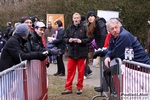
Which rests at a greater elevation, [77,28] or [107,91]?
[77,28]

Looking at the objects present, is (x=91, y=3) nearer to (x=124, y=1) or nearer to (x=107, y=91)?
(x=124, y=1)

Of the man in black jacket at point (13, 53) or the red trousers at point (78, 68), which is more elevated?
the man in black jacket at point (13, 53)

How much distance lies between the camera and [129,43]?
561 cm

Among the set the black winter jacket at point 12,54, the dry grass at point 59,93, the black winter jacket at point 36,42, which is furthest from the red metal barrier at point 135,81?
the dry grass at point 59,93

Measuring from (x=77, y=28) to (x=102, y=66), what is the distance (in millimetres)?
1574

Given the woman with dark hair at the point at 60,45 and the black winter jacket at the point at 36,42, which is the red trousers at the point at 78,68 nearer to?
the black winter jacket at the point at 36,42

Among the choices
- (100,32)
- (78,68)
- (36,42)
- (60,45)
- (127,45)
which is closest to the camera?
(127,45)

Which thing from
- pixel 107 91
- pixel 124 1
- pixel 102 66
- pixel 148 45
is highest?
pixel 124 1

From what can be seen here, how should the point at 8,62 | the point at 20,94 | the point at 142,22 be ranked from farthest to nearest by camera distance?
1. the point at 142,22
2. the point at 8,62
3. the point at 20,94

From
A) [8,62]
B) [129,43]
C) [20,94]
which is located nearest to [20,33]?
[8,62]

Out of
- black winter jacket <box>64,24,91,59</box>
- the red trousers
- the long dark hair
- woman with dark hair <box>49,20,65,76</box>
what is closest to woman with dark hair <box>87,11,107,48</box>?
the long dark hair

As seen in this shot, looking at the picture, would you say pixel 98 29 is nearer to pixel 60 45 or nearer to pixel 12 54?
pixel 60 45

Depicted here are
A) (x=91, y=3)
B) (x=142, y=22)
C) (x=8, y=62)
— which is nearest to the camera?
(x=8, y=62)

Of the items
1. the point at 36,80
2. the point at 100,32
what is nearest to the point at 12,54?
the point at 36,80
